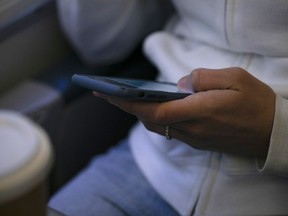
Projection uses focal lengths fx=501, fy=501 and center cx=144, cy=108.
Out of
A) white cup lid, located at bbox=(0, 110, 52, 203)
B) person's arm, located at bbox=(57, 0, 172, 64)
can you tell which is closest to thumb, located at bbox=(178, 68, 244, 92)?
white cup lid, located at bbox=(0, 110, 52, 203)

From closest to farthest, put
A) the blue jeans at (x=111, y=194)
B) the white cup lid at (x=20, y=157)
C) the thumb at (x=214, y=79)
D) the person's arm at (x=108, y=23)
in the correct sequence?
the white cup lid at (x=20, y=157) → the thumb at (x=214, y=79) → the blue jeans at (x=111, y=194) → the person's arm at (x=108, y=23)

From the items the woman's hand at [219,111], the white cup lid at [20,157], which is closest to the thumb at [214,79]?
the woman's hand at [219,111]

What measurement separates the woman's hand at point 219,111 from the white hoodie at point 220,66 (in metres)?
0.02

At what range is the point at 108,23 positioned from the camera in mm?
894

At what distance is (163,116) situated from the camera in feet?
1.89

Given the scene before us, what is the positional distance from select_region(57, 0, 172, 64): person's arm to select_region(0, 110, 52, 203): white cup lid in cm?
32

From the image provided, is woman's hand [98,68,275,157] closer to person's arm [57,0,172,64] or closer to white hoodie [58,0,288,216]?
white hoodie [58,0,288,216]

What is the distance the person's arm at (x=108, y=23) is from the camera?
867 millimetres

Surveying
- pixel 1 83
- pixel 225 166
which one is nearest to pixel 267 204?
pixel 225 166

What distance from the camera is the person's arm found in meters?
0.87

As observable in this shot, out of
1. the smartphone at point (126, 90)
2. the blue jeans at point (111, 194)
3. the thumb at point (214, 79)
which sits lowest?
the blue jeans at point (111, 194)

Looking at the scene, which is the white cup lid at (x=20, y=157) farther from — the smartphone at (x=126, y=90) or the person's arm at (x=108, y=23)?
the person's arm at (x=108, y=23)

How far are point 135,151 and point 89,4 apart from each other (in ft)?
0.86

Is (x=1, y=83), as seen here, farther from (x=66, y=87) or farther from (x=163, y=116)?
(x=163, y=116)
